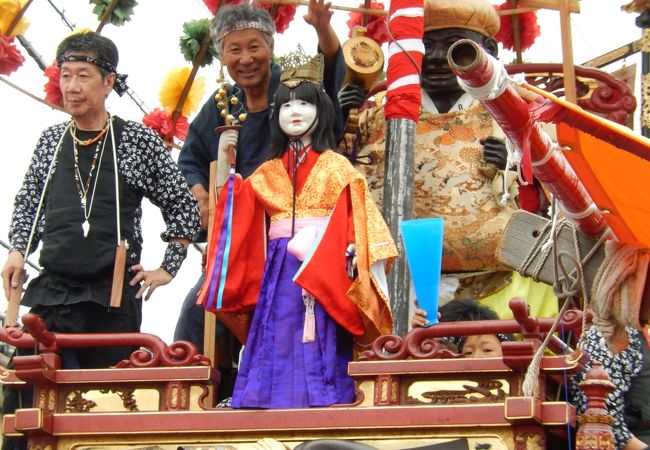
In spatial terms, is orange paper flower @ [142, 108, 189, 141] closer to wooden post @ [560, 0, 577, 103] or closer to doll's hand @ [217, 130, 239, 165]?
doll's hand @ [217, 130, 239, 165]

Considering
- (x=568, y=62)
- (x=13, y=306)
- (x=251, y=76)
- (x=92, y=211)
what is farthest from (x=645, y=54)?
(x=13, y=306)

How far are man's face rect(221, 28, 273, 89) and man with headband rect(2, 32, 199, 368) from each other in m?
0.62

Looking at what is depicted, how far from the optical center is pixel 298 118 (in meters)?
7.08

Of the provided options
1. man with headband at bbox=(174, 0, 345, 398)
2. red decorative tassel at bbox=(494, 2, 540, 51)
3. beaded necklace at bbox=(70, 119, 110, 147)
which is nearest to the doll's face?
man with headband at bbox=(174, 0, 345, 398)

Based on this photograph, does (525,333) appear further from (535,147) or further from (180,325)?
(180,325)

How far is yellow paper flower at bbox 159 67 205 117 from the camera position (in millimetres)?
8930

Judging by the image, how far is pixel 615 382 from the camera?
20.2 ft

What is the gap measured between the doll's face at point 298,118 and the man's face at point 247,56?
0.73 metres

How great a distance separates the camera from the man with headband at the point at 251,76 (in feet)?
25.2

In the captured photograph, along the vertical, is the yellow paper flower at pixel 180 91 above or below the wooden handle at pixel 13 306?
above

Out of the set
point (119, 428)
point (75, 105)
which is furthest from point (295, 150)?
point (119, 428)

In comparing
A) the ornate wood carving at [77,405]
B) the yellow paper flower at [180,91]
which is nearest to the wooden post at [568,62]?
the yellow paper flower at [180,91]

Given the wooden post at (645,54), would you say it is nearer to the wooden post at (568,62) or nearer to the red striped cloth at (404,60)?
the wooden post at (568,62)

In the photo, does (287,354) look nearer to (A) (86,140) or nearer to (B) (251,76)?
(A) (86,140)
